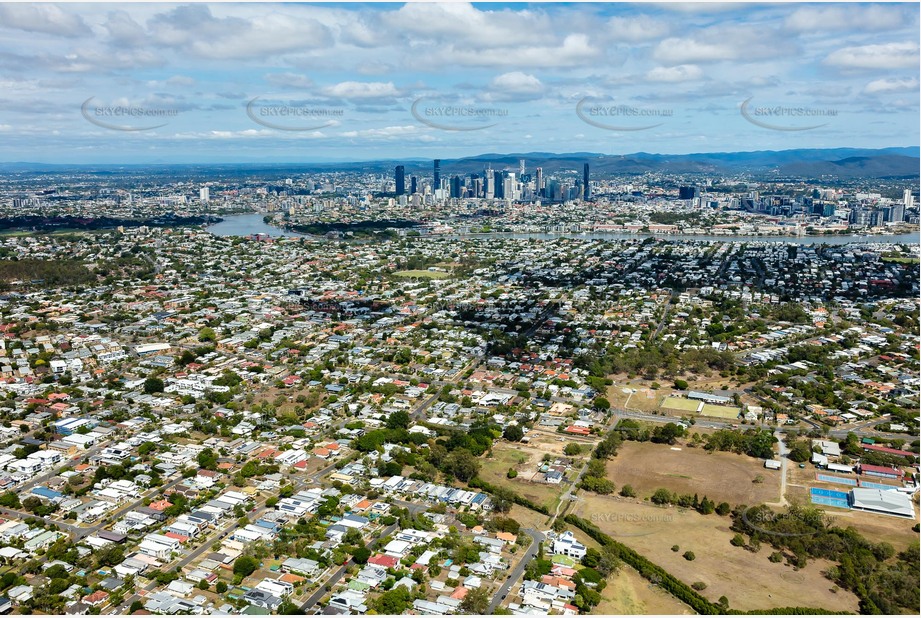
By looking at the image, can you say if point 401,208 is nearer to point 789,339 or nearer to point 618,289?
point 618,289

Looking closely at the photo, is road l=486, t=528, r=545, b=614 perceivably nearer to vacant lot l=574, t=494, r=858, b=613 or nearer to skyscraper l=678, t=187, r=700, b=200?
vacant lot l=574, t=494, r=858, b=613

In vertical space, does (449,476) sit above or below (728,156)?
below

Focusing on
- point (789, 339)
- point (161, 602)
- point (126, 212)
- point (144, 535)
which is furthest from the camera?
point (126, 212)

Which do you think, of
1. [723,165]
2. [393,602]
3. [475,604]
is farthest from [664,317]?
[723,165]

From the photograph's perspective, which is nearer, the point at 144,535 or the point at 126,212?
the point at 144,535

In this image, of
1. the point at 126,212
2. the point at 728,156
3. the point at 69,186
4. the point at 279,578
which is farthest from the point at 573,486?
the point at 728,156

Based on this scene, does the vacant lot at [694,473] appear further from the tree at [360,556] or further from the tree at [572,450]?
the tree at [360,556]
